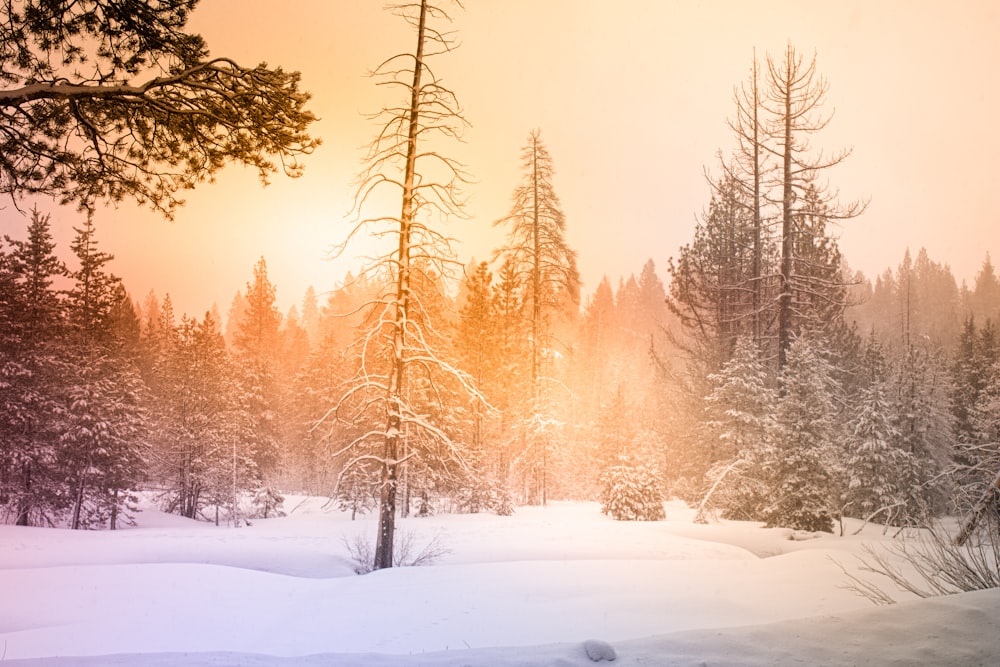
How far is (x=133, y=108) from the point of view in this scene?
699 centimetres

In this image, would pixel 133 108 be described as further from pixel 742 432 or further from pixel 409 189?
pixel 742 432

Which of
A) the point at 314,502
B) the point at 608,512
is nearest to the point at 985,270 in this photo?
the point at 608,512

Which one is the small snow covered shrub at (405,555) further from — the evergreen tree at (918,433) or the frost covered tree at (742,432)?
the evergreen tree at (918,433)

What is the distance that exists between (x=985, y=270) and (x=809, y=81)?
8095cm

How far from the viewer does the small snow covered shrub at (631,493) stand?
2047cm

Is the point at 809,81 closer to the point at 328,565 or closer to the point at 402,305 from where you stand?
the point at 402,305

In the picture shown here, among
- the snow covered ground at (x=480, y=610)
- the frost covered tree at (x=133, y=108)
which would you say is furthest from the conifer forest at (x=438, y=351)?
the snow covered ground at (x=480, y=610)

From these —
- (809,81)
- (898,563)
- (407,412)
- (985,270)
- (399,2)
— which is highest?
(985,270)

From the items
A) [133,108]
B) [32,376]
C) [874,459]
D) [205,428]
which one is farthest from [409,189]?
[205,428]

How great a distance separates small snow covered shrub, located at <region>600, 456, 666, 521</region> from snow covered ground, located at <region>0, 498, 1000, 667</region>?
195 inches

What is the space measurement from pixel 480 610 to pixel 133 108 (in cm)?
790

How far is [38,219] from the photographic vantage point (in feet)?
78.4

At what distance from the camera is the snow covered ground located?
4.71m

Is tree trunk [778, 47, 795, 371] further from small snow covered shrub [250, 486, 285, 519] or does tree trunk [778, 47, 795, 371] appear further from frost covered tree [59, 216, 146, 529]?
frost covered tree [59, 216, 146, 529]
